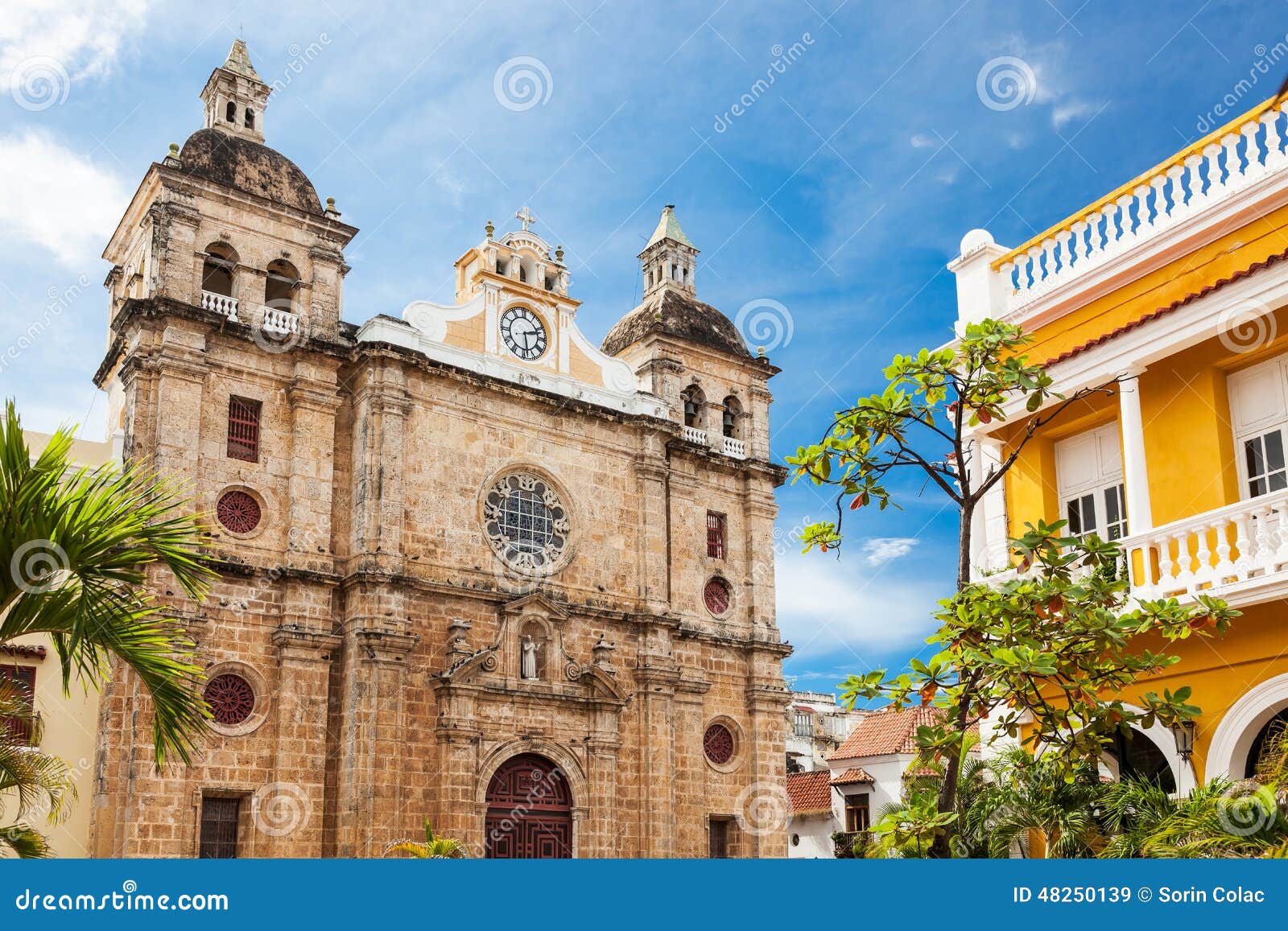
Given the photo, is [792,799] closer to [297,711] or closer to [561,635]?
[561,635]

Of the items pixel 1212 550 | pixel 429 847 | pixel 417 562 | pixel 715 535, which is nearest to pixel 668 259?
pixel 715 535

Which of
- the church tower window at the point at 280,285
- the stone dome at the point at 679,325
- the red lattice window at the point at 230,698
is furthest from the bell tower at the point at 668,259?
the red lattice window at the point at 230,698

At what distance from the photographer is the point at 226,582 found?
64.1 ft

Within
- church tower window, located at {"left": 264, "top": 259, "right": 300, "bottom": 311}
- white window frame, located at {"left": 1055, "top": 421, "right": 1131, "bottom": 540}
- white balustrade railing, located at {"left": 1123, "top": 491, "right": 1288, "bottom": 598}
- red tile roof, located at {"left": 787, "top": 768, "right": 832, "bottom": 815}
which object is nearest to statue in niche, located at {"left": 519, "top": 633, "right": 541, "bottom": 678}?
church tower window, located at {"left": 264, "top": 259, "right": 300, "bottom": 311}

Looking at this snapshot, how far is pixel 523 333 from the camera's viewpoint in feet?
79.6

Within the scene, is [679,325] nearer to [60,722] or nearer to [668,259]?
[668,259]

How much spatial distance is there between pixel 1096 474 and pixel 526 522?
12776 mm

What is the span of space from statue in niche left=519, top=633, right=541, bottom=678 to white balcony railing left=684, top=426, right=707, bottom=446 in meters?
6.62

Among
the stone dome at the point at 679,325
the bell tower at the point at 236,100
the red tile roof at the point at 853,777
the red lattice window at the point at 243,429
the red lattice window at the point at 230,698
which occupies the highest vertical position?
the bell tower at the point at 236,100

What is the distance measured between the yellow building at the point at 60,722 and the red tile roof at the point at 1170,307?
13.3m

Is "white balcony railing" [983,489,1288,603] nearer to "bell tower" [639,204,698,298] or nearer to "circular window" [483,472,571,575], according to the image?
"circular window" [483,472,571,575]

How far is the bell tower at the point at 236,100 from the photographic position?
22844 mm

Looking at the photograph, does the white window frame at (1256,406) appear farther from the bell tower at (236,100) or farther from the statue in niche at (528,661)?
the bell tower at (236,100)

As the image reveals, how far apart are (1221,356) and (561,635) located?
→ 13809 mm
